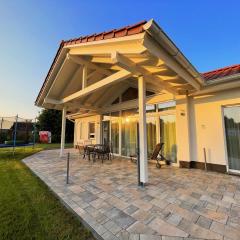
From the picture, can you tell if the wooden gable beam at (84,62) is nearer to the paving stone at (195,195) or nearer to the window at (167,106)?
the window at (167,106)

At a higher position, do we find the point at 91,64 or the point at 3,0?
the point at 3,0

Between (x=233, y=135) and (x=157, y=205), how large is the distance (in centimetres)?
411

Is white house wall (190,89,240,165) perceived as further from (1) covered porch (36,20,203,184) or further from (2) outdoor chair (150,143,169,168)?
(2) outdoor chair (150,143,169,168)

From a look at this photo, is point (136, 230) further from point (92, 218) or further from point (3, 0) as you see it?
point (3, 0)

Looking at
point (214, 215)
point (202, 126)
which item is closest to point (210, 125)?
point (202, 126)

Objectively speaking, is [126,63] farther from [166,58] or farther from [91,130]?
[91,130]

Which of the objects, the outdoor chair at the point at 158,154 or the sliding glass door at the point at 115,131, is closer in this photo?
the outdoor chair at the point at 158,154

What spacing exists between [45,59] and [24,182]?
1042cm

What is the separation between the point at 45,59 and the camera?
11961 mm

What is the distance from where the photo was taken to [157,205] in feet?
9.86

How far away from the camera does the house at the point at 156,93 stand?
141 inches

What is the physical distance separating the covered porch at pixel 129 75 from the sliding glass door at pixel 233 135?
1.30 meters

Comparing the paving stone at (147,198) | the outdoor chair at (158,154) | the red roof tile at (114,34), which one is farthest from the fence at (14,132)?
the paving stone at (147,198)

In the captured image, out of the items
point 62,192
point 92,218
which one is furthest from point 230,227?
point 62,192
